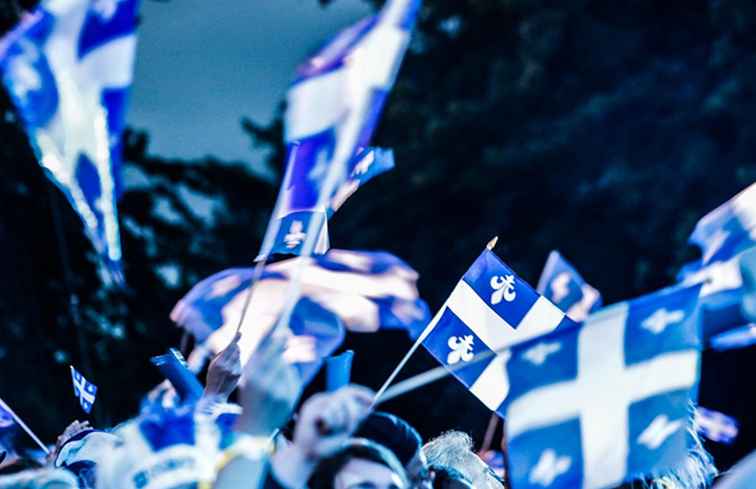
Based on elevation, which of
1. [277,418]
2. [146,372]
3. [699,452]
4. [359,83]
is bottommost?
[146,372]

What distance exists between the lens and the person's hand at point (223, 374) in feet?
12.6

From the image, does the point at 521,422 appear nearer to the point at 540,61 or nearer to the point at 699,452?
the point at 699,452

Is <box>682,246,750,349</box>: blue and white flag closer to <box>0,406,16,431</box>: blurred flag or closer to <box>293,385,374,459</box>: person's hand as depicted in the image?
<box>293,385,374,459</box>: person's hand

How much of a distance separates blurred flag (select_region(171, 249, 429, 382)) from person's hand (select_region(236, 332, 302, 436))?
0.47m

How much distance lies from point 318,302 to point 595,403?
74 centimetres

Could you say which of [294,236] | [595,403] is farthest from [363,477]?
[294,236]

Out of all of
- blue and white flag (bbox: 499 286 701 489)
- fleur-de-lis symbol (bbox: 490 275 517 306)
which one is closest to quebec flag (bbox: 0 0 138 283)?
blue and white flag (bbox: 499 286 701 489)

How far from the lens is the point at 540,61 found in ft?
34.3

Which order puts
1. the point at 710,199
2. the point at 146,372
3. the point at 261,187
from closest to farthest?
1. the point at 710,199
2. the point at 146,372
3. the point at 261,187

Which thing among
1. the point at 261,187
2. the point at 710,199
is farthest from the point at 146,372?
the point at 710,199

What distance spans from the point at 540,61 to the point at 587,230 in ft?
4.59

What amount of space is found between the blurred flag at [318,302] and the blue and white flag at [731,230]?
2.70ft

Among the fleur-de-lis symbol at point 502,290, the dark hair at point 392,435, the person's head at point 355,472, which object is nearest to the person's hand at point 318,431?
the person's head at point 355,472

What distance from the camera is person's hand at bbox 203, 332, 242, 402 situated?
3.83 metres
